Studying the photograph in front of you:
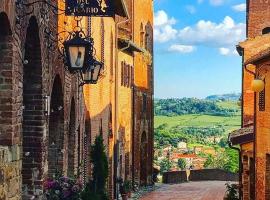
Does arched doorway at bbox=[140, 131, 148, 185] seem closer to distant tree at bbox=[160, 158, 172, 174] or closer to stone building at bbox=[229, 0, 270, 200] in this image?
stone building at bbox=[229, 0, 270, 200]

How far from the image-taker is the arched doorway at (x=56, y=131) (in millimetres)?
12242

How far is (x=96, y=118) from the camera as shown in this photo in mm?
20391

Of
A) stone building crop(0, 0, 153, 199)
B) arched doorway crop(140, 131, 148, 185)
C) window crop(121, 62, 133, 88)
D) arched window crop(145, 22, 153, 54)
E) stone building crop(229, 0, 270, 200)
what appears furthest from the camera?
arched window crop(145, 22, 153, 54)

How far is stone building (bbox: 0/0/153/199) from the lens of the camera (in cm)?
755

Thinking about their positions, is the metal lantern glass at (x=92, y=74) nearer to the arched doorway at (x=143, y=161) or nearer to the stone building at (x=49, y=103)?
the stone building at (x=49, y=103)

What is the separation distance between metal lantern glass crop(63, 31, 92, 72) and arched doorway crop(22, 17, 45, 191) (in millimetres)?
1022

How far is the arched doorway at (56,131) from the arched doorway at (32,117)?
2457 millimetres

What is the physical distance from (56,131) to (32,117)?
2.77 metres

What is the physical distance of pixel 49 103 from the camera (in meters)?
10.2

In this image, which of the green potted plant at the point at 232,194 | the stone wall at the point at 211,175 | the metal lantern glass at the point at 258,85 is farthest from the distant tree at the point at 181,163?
the metal lantern glass at the point at 258,85

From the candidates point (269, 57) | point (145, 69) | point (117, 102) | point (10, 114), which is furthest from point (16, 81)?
point (145, 69)

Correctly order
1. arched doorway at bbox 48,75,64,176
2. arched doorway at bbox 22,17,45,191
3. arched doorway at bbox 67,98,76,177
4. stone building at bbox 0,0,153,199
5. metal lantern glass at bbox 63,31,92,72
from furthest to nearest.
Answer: arched doorway at bbox 67,98,76,177
arched doorway at bbox 48,75,64,176
metal lantern glass at bbox 63,31,92,72
arched doorway at bbox 22,17,45,191
stone building at bbox 0,0,153,199

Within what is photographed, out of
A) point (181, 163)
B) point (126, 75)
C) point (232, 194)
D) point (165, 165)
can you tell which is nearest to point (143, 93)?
point (126, 75)

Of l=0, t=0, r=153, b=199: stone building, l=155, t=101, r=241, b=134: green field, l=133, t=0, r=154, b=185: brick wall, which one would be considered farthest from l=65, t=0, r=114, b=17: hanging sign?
l=155, t=101, r=241, b=134: green field
